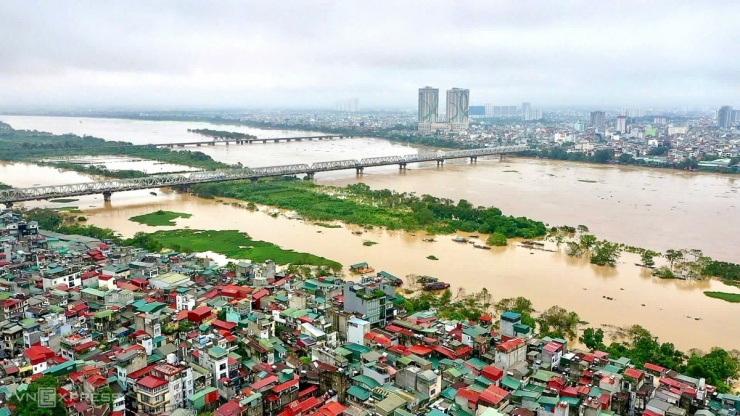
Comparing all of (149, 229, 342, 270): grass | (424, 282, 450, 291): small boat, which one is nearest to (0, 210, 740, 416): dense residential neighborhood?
(424, 282, 450, 291): small boat

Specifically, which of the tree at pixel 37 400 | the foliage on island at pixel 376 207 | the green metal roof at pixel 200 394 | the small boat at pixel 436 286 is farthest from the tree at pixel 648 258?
the tree at pixel 37 400

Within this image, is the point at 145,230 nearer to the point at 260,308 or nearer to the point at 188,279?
the point at 188,279

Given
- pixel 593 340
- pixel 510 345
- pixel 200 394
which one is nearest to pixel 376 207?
pixel 593 340

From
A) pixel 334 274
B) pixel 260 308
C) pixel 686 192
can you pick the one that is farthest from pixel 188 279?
pixel 686 192

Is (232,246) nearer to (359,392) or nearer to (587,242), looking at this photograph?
(587,242)

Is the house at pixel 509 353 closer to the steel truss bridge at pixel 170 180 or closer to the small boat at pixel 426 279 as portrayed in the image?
the small boat at pixel 426 279

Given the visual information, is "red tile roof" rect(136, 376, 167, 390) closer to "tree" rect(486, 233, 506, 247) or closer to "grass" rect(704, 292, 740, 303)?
"grass" rect(704, 292, 740, 303)
